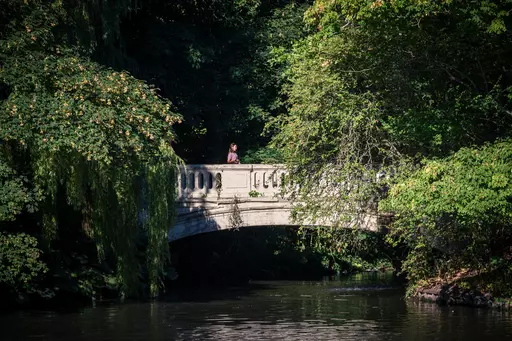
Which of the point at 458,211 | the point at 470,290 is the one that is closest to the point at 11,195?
the point at 458,211

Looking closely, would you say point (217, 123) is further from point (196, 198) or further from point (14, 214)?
point (14, 214)

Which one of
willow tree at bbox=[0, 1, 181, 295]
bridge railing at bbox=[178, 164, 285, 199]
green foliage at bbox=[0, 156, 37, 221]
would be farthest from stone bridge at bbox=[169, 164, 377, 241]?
green foliage at bbox=[0, 156, 37, 221]

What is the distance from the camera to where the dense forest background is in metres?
25.3

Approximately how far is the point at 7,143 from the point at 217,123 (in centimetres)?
1489

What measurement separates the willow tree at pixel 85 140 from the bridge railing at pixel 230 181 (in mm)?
2268

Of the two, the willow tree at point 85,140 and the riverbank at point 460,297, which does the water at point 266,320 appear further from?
the willow tree at point 85,140

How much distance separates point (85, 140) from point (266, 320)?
610cm

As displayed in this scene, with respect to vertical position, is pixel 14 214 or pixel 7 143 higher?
pixel 7 143

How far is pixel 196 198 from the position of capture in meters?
31.3

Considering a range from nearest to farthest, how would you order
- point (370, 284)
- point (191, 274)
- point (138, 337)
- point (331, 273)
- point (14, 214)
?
point (138, 337)
point (14, 214)
point (370, 284)
point (191, 274)
point (331, 273)

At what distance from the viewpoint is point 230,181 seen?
3145cm

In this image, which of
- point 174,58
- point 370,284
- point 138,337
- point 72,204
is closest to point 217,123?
point 174,58

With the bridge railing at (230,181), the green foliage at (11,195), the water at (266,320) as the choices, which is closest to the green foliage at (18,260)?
the green foliage at (11,195)

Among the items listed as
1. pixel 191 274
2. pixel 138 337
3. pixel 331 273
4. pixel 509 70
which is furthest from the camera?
pixel 331 273
